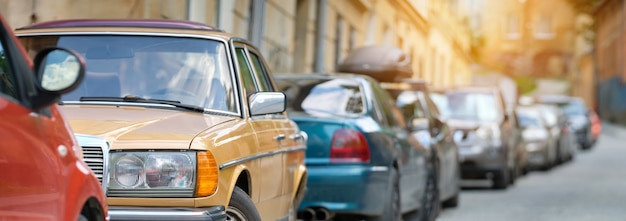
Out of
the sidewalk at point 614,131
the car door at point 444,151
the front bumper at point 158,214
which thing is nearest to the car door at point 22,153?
the front bumper at point 158,214

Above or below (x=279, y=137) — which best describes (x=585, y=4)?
above

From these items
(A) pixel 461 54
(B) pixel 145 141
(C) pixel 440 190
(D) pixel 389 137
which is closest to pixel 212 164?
(B) pixel 145 141

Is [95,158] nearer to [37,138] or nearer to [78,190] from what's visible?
A: [78,190]

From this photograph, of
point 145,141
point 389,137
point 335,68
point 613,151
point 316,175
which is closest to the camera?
point 145,141

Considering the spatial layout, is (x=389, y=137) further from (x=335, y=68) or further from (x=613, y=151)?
(x=613, y=151)

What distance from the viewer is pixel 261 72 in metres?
8.32

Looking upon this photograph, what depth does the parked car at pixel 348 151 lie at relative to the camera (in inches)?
395

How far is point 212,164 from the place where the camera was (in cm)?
624

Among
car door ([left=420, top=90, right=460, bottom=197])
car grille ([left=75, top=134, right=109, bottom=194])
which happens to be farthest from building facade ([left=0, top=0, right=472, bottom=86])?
car grille ([left=75, top=134, right=109, bottom=194])

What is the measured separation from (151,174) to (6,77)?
1553mm

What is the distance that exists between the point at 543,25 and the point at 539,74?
3.81 m

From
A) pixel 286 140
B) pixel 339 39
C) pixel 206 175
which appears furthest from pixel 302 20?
pixel 206 175

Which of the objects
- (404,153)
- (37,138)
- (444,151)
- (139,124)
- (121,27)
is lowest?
(444,151)

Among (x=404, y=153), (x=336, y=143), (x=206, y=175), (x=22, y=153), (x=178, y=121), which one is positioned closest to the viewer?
(x=22, y=153)
